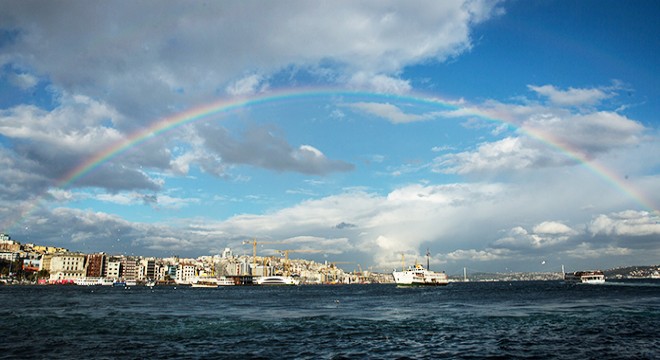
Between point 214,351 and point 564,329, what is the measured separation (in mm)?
30517

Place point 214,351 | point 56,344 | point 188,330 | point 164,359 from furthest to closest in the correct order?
1. point 188,330
2. point 56,344
3. point 214,351
4. point 164,359

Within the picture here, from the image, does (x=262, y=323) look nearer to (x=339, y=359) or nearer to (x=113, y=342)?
(x=113, y=342)

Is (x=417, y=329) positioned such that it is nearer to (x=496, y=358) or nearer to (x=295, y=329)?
(x=295, y=329)

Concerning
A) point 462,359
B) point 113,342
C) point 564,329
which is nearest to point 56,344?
point 113,342

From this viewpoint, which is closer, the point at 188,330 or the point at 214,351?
the point at 214,351

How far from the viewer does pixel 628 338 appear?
36.4 meters

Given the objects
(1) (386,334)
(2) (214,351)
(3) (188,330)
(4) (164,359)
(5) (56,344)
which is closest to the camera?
(4) (164,359)

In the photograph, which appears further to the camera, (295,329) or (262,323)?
(262,323)

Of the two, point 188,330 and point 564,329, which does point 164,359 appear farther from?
point 564,329

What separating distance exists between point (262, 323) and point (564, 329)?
2903cm

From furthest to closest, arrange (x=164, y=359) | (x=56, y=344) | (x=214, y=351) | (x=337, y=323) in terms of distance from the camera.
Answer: (x=337, y=323) → (x=56, y=344) → (x=214, y=351) → (x=164, y=359)

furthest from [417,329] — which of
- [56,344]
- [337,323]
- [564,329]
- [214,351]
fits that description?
[56,344]

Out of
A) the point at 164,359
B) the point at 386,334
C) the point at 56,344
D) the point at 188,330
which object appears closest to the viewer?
the point at 164,359

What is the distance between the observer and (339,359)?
2881 cm
